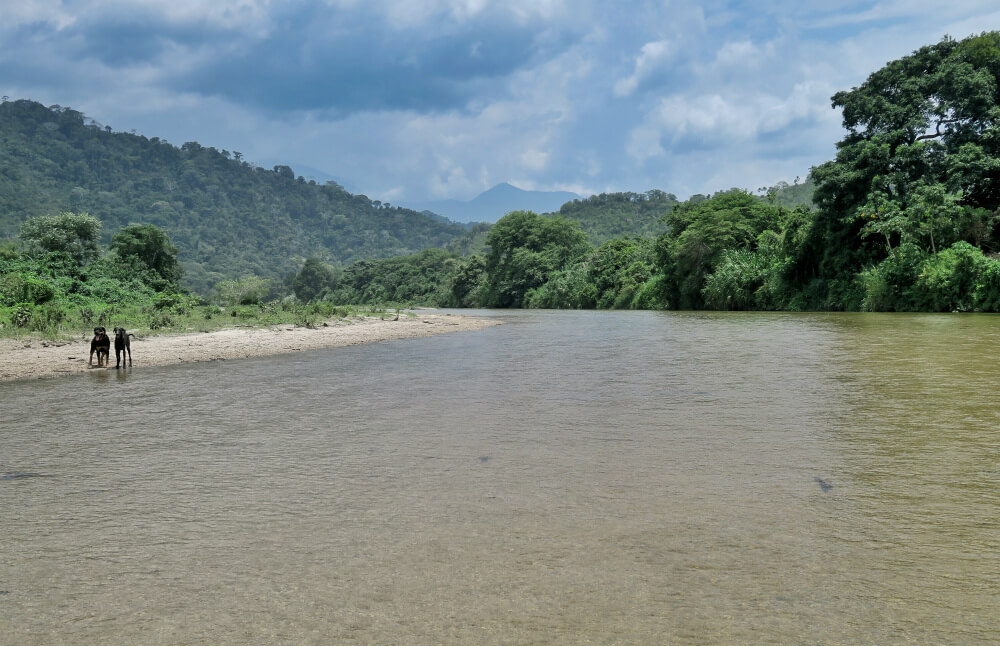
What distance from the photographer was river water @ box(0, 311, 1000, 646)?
275 cm

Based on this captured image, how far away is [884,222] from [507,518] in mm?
36081

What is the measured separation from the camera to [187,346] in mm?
16172

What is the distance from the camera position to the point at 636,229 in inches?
5123

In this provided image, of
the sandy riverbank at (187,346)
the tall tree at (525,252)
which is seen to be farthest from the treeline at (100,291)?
the tall tree at (525,252)

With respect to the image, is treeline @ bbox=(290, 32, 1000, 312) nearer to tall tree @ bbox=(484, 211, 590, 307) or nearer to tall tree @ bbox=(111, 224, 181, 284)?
tall tree @ bbox=(484, 211, 590, 307)

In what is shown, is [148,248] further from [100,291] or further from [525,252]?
[525,252]

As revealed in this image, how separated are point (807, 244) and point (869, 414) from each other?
37707 mm

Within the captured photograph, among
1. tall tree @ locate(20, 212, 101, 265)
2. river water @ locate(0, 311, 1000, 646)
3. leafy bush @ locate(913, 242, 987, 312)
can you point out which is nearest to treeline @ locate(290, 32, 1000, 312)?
leafy bush @ locate(913, 242, 987, 312)

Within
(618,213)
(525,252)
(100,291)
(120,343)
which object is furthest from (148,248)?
(618,213)

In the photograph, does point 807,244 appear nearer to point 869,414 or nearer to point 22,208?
point 869,414

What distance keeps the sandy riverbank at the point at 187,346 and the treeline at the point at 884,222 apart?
962 inches

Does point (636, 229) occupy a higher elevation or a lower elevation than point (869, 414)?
higher

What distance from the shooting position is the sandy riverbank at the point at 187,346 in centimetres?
1251

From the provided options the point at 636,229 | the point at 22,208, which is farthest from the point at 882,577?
the point at 22,208
